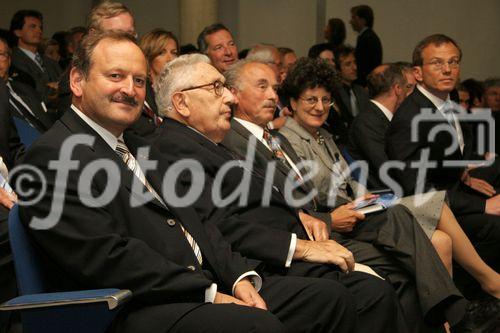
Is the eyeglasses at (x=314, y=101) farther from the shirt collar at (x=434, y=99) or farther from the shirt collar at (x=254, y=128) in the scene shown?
the shirt collar at (x=434, y=99)

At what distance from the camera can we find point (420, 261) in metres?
3.39

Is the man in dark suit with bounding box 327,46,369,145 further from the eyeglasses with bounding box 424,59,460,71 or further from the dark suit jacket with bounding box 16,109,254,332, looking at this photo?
the dark suit jacket with bounding box 16,109,254,332

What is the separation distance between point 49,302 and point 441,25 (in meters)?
7.58

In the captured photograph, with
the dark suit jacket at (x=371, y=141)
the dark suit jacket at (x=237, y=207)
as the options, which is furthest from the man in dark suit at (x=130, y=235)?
the dark suit jacket at (x=371, y=141)

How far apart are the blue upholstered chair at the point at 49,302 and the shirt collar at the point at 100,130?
43cm

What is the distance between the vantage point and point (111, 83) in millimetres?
2613

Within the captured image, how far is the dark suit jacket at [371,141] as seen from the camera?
4367 mm

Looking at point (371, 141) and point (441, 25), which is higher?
point (441, 25)

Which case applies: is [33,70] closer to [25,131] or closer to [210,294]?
[25,131]

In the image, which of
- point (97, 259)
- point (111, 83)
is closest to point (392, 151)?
point (111, 83)

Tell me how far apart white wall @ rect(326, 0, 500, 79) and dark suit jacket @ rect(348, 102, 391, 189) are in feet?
14.8

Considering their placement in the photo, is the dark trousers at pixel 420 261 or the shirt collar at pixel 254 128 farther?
Answer: the shirt collar at pixel 254 128

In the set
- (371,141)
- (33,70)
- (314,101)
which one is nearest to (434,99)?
(371,141)

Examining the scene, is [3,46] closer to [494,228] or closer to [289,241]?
[289,241]
